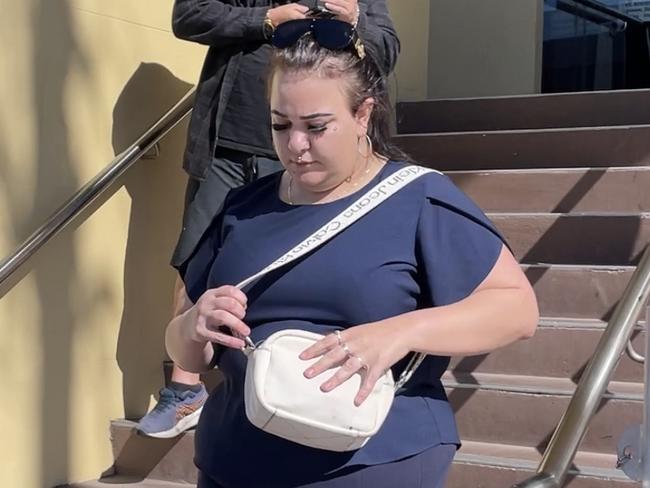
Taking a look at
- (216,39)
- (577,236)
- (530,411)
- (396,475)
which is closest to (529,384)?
(530,411)

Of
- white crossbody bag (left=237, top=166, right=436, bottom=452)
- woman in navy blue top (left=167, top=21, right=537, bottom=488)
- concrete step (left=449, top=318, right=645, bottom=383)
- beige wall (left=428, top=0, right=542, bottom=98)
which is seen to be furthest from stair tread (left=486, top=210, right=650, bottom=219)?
white crossbody bag (left=237, top=166, right=436, bottom=452)

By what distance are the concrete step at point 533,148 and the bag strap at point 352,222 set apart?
3.10 m

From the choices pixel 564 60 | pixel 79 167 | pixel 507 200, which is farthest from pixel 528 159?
pixel 564 60

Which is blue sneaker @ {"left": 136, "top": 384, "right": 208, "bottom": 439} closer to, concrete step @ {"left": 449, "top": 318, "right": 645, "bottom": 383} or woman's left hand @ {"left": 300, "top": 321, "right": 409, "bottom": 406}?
concrete step @ {"left": 449, "top": 318, "right": 645, "bottom": 383}

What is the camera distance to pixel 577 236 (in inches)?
166

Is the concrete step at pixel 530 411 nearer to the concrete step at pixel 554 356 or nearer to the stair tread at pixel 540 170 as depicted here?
the concrete step at pixel 554 356

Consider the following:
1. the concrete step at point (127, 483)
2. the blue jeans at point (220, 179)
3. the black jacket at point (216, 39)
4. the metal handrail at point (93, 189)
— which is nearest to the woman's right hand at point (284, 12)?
the black jacket at point (216, 39)

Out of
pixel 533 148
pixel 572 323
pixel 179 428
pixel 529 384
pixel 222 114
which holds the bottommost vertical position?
pixel 179 428

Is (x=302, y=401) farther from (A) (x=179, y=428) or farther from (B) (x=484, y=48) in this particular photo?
(B) (x=484, y=48)

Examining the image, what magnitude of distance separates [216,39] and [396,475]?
6.56ft

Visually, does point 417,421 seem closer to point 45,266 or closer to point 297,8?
point 297,8

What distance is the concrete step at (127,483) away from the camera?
363 centimetres

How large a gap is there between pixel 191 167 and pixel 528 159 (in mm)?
1942

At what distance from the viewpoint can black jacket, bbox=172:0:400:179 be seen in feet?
10.6
